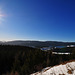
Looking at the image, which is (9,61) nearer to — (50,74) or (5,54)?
(5,54)

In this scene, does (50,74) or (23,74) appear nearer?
(50,74)

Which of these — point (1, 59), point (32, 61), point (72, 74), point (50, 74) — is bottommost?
point (1, 59)

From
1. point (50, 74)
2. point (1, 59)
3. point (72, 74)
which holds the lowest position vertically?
point (1, 59)

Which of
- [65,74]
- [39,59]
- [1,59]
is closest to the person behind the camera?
[65,74]

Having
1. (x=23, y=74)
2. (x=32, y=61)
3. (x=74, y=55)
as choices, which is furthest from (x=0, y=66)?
(x=74, y=55)

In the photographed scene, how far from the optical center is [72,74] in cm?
809

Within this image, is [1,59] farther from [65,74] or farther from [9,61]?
[65,74]

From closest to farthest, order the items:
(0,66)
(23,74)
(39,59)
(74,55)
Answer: (23,74) → (39,59) → (74,55) → (0,66)

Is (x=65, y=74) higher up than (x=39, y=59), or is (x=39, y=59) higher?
(x=65, y=74)

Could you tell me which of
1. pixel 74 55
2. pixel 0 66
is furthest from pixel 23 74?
pixel 0 66

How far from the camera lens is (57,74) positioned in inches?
364

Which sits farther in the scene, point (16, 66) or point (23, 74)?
point (16, 66)

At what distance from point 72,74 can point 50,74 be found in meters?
2.80

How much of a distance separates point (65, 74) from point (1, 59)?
48.3m
